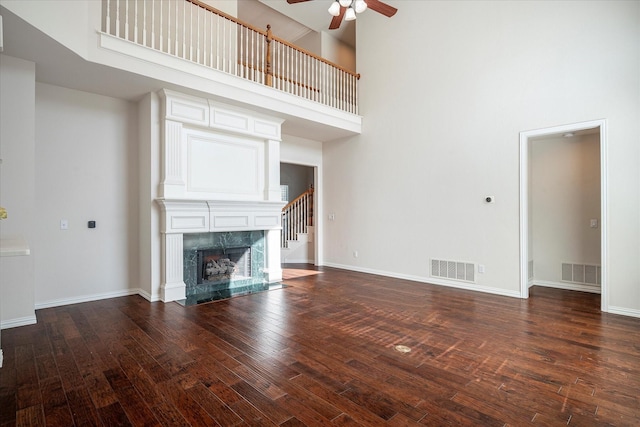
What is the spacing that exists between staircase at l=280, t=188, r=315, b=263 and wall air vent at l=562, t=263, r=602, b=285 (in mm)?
5088

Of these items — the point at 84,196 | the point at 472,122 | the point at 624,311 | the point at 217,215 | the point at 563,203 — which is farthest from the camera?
the point at 563,203

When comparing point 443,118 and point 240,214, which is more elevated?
point 443,118

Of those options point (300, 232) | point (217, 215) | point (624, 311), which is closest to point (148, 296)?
point (217, 215)

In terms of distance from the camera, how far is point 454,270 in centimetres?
533

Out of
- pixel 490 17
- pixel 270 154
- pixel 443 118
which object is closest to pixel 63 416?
pixel 270 154

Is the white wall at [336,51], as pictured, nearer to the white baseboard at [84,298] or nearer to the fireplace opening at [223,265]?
the fireplace opening at [223,265]

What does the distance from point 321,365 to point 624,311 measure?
3.91m

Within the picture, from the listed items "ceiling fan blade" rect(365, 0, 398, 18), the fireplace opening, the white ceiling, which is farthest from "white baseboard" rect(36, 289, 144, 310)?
the white ceiling

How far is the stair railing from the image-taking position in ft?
27.1

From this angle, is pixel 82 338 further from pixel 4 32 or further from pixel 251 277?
pixel 4 32

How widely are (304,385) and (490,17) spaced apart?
5696 millimetres

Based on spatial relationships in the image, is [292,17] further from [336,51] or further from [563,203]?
[563,203]

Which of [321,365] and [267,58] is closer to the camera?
[321,365]

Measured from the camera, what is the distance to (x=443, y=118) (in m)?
5.45
